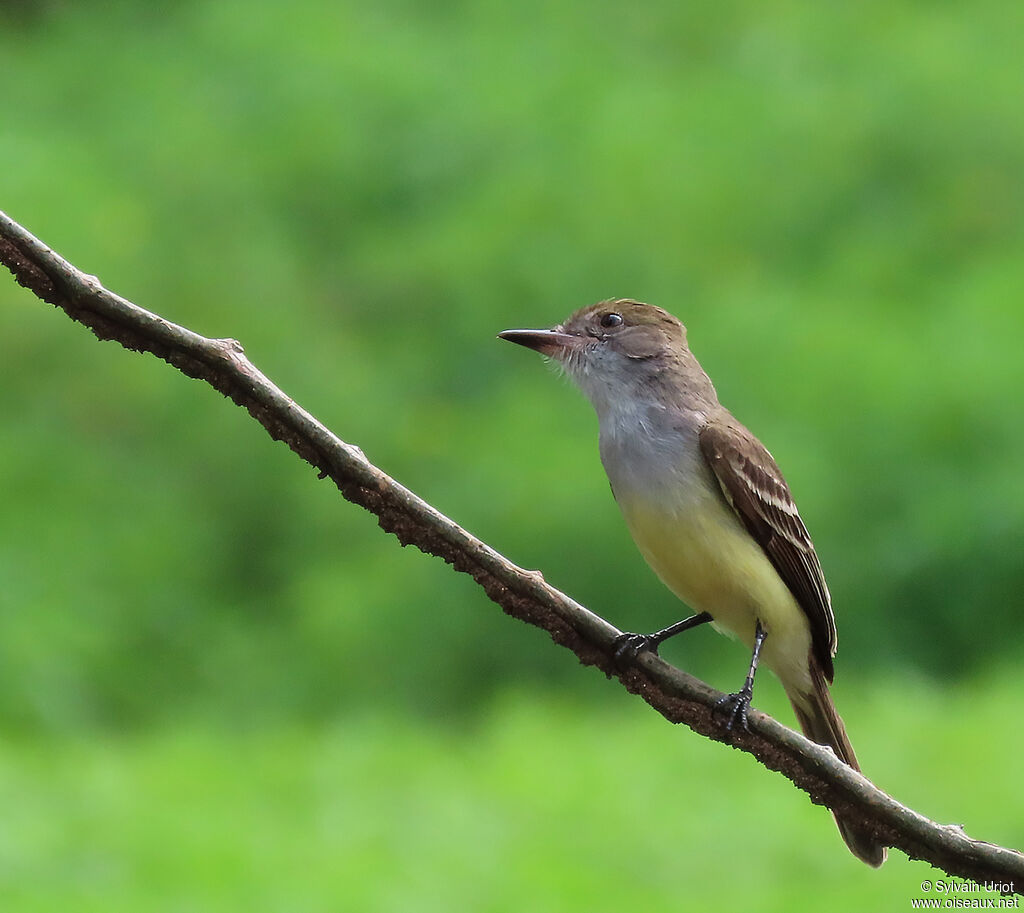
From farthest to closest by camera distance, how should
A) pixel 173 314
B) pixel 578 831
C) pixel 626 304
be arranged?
1. pixel 173 314
2. pixel 578 831
3. pixel 626 304

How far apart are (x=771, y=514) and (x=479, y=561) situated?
1869mm

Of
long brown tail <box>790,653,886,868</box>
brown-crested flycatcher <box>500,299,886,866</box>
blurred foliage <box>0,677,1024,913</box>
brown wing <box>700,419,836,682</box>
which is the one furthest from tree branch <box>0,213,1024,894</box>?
blurred foliage <box>0,677,1024,913</box>

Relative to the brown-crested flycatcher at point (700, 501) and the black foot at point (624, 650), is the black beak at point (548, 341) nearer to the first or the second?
the brown-crested flycatcher at point (700, 501)

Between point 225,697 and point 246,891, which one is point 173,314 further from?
point 246,891

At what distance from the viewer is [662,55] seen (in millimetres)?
16641

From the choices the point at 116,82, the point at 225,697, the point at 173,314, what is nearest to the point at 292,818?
the point at 225,697

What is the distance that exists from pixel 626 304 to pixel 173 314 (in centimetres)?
794

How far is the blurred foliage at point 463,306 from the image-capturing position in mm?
10734

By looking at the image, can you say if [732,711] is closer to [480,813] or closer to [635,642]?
[635,642]

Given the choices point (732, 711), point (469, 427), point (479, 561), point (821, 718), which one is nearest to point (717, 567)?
point (821, 718)

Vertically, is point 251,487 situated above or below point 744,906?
above

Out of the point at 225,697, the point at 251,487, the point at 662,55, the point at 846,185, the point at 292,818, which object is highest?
the point at 662,55

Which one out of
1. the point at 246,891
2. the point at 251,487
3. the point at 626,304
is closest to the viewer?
the point at 626,304

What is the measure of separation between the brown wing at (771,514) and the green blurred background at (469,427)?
3.10m
